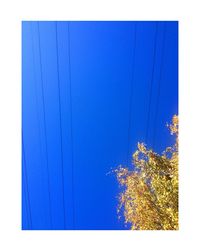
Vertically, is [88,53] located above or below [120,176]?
above

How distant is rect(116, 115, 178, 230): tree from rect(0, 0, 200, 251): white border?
5.12ft

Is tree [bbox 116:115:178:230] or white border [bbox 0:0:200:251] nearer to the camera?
white border [bbox 0:0:200:251]

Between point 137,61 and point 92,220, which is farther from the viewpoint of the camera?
point 92,220

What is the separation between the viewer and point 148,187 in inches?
216

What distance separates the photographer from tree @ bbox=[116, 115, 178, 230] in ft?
17.4

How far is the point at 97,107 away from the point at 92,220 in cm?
119

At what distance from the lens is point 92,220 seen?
5.22m

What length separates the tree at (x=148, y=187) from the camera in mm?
5289
